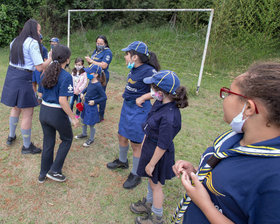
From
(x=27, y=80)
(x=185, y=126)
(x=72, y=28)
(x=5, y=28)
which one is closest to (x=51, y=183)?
(x=27, y=80)

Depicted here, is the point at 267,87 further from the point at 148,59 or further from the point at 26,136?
the point at 26,136

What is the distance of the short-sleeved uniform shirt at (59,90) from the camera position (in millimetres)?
2434

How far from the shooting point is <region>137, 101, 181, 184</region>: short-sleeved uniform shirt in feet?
6.17

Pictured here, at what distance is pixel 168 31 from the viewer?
11.9m

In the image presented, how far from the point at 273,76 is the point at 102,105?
13.3 feet

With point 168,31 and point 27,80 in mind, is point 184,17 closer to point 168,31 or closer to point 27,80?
point 168,31

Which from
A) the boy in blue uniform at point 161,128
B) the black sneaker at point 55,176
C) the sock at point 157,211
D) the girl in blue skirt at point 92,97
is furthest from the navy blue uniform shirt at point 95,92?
the sock at point 157,211

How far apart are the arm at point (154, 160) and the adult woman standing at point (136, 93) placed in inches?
28.2

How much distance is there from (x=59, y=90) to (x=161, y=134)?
4.33ft

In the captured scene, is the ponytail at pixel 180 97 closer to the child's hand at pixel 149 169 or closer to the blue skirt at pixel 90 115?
the child's hand at pixel 149 169

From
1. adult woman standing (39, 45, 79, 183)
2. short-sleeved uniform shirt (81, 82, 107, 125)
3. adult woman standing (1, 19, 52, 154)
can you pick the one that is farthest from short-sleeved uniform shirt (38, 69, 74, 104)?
short-sleeved uniform shirt (81, 82, 107, 125)

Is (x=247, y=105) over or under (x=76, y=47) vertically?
over

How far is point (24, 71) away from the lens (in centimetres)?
317

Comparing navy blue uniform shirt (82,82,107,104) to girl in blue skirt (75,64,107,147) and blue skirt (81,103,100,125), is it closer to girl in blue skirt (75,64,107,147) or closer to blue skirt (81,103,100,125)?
girl in blue skirt (75,64,107,147)
